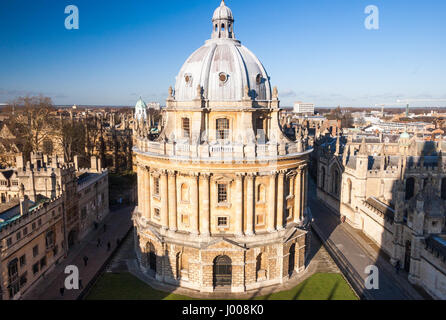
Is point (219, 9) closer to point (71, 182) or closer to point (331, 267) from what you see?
point (71, 182)

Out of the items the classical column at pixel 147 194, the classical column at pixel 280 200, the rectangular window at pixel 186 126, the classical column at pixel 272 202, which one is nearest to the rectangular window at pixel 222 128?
the rectangular window at pixel 186 126

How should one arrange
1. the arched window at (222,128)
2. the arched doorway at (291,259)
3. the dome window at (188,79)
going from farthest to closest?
the arched doorway at (291,259), the dome window at (188,79), the arched window at (222,128)

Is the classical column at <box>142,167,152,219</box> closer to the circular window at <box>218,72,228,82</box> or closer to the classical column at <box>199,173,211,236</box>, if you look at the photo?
the classical column at <box>199,173,211,236</box>

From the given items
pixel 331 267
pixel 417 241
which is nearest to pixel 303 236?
pixel 331 267

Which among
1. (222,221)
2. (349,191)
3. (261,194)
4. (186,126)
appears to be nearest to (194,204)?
(222,221)

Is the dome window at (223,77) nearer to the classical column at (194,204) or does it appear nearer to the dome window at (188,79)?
the dome window at (188,79)

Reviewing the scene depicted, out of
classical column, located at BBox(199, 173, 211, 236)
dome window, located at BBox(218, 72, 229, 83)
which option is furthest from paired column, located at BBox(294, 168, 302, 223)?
dome window, located at BBox(218, 72, 229, 83)
